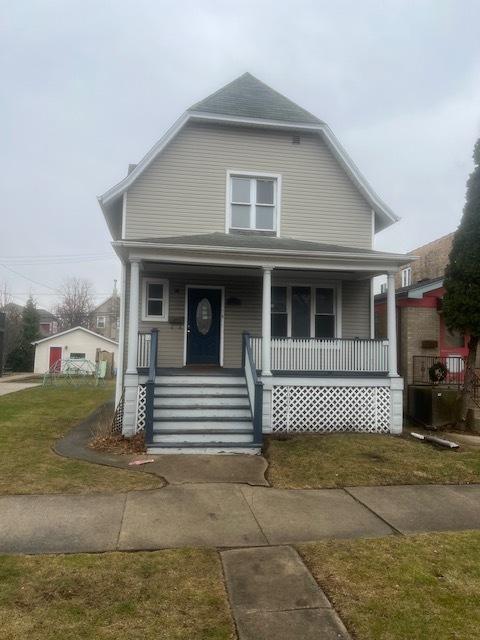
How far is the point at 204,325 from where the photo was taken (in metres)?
12.1

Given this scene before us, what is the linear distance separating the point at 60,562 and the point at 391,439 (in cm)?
704

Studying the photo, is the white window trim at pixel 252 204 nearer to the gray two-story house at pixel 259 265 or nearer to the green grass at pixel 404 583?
the gray two-story house at pixel 259 265

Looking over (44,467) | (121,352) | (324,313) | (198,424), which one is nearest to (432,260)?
(324,313)

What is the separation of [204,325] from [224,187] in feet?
11.6

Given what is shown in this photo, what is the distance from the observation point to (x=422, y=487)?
260 inches

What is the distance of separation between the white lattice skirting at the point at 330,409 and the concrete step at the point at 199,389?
845mm

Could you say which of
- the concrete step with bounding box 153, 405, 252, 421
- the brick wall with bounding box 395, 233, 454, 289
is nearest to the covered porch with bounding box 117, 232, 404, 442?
the concrete step with bounding box 153, 405, 252, 421

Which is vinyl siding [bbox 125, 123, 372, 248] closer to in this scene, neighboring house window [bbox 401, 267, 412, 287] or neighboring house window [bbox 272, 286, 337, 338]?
neighboring house window [bbox 272, 286, 337, 338]

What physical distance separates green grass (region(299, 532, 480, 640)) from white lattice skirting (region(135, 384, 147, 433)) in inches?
217

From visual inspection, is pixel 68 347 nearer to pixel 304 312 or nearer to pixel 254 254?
pixel 304 312

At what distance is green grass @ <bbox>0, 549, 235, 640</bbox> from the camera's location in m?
3.12

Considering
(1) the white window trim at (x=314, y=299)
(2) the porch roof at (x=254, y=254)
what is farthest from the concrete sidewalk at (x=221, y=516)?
(1) the white window trim at (x=314, y=299)

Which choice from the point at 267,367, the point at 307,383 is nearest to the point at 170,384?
the point at 267,367

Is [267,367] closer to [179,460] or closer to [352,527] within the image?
[179,460]
